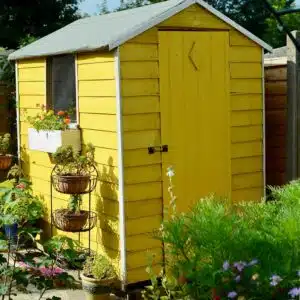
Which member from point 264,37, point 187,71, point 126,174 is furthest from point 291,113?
point 264,37

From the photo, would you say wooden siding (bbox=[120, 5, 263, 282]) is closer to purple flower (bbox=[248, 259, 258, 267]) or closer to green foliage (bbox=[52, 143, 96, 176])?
green foliage (bbox=[52, 143, 96, 176])

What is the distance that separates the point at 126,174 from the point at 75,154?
2.08 feet

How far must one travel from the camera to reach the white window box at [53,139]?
6.14m

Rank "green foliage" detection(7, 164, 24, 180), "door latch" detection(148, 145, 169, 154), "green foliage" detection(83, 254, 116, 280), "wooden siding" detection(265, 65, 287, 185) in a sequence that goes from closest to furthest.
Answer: "green foliage" detection(83, 254, 116, 280), "door latch" detection(148, 145, 169, 154), "wooden siding" detection(265, 65, 287, 185), "green foliage" detection(7, 164, 24, 180)

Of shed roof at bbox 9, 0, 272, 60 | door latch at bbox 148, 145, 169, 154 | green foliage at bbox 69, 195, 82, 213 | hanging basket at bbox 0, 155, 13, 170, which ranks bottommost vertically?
green foliage at bbox 69, 195, 82, 213

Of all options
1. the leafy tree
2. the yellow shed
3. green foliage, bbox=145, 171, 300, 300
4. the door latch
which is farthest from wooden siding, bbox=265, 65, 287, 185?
the leafy tree

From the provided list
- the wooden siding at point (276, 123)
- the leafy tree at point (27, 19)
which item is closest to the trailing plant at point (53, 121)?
the wooden siding at point (276, 123)

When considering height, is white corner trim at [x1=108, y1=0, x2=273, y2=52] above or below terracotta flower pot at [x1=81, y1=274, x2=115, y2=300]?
above

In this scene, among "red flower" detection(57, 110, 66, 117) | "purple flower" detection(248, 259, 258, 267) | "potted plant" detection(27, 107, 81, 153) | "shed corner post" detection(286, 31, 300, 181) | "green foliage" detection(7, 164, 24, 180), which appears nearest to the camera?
"purple flower" detection(248, 259, 258, 267)

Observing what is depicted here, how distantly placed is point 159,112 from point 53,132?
44.4 inches

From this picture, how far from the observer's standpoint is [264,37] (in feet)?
90.5

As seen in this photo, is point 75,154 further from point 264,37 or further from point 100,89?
point 264,37

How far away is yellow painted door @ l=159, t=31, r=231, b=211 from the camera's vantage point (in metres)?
5.82

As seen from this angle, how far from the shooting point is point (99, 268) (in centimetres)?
562
